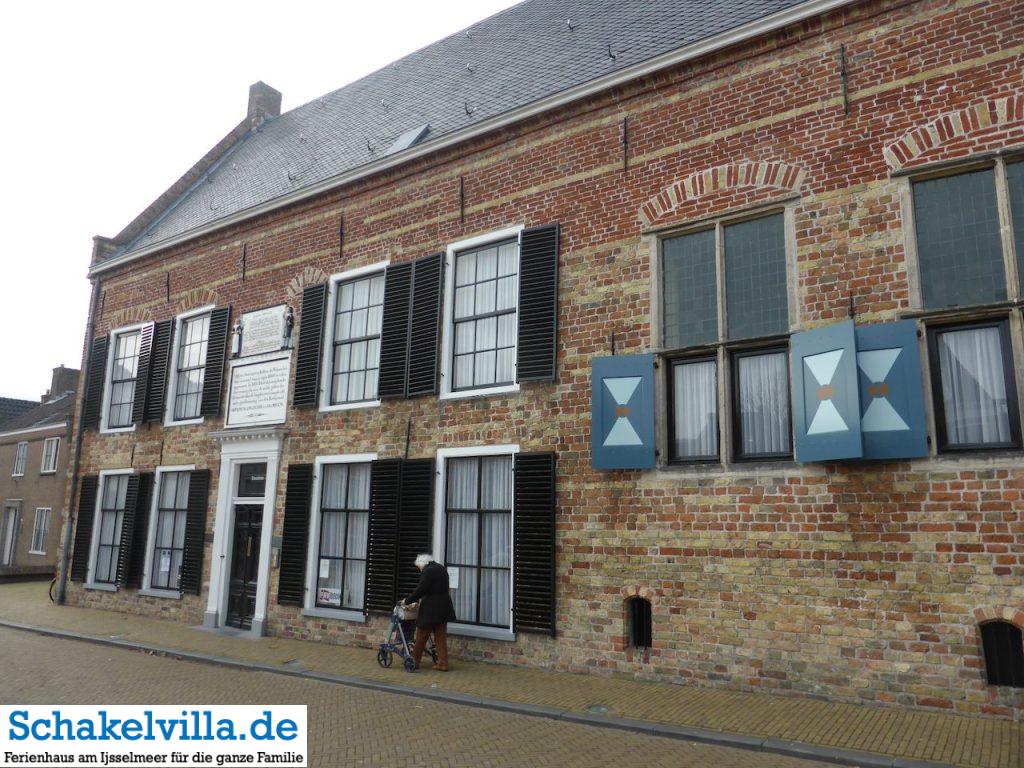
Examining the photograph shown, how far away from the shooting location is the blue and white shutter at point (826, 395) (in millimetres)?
7211

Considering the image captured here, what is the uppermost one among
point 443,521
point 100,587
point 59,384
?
point 59,384

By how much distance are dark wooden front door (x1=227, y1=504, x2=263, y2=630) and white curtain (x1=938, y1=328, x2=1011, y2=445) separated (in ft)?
34.3

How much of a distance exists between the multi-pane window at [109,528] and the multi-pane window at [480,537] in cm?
872

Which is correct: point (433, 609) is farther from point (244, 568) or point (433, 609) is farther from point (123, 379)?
point (123, 379)

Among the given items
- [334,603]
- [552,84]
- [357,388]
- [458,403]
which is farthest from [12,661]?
[552,84]

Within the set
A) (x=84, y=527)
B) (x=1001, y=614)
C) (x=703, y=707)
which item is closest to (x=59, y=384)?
(x=84, y=527)

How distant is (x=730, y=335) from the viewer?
848cm

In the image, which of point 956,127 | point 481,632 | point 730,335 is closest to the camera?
point 956,127

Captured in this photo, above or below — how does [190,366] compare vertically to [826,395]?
above

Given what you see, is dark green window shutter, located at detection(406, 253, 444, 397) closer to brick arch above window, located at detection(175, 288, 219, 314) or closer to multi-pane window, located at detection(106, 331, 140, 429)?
brick arch above window, located at detection(175, 288, 219, 314)

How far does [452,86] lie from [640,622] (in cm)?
1095

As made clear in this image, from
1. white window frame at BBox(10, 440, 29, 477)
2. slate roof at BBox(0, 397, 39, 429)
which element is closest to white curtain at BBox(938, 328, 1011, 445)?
white window frame at BBox(10, 440, 29, 477)

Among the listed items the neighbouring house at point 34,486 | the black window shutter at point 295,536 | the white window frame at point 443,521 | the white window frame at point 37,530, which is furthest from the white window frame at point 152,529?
the white window frame at point 37,530

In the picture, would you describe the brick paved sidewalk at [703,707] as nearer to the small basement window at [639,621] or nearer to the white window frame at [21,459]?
the small basement window at [639,621]
